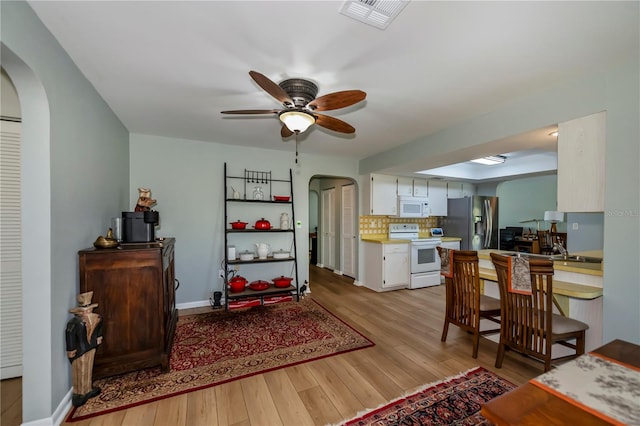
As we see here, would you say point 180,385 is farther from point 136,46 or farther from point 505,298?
point 505,298

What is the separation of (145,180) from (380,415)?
3851 mm

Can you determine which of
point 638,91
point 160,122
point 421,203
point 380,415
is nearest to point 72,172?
point 160,122

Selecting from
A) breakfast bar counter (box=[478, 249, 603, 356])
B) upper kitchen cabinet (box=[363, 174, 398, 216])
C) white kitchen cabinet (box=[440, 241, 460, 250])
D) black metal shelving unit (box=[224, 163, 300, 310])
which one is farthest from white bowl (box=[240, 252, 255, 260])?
white kitchen cabinet (box=[440, 241, 460, 250])

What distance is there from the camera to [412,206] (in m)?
5.25

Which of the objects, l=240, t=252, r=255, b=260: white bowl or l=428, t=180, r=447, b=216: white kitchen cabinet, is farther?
l=428, t=180, r=447, b=216: white kitchen cabinet

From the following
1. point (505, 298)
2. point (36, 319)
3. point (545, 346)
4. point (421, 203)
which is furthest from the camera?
point (421, 203)

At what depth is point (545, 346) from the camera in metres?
1.98

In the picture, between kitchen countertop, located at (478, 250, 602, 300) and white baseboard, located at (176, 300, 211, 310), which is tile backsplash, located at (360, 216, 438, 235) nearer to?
kitchen countertop, located at (478, 250, 602, 300)

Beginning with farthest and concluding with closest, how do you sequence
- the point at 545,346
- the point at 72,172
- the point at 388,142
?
the point at 388,142 < the point at 545,346 < the point at 72,172

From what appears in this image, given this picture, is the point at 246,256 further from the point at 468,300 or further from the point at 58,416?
the point at 468,300

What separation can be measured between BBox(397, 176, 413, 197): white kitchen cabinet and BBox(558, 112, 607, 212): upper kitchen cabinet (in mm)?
2996

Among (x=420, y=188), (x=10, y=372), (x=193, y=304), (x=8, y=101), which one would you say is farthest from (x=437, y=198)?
(x=10, y=372)

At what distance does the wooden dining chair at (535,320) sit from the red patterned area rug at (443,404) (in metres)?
Result: 0.34

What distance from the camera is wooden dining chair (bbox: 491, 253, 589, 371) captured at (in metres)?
1.96
